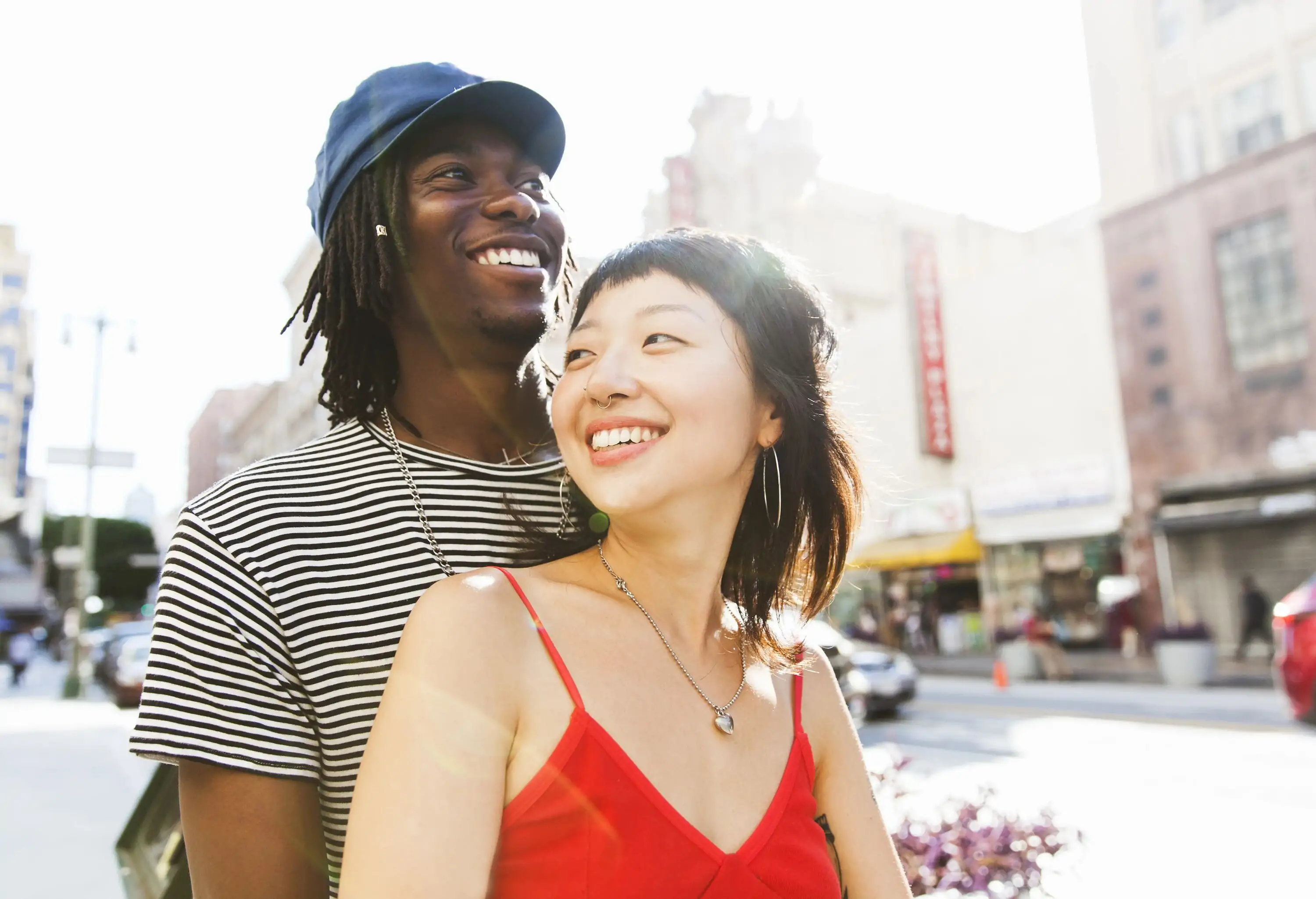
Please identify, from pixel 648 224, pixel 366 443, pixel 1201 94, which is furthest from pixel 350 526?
pixel 648 224

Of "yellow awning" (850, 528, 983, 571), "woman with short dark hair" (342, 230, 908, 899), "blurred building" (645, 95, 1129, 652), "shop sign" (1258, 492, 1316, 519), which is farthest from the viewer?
"yellow awning" (850, 528, 983, 571)

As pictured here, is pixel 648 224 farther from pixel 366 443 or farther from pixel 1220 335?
pixel 366 443

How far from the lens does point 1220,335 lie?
66.1 ft

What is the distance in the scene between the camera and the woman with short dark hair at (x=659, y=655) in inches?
48.5

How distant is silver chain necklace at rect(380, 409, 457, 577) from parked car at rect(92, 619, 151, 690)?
69.6ft

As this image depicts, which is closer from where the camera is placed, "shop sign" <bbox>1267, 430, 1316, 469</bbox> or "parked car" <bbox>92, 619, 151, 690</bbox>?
"shop sign" <bbox>1267, 430, 1316, 469</bbox>

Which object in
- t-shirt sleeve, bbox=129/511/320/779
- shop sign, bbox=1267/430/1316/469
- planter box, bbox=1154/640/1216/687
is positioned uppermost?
shop sign, bbox=1267/430/1316/469

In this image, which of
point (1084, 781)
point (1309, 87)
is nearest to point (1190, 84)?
point (1309, 87)

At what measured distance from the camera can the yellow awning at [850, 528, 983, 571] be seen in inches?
977

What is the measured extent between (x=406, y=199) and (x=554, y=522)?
69 cm

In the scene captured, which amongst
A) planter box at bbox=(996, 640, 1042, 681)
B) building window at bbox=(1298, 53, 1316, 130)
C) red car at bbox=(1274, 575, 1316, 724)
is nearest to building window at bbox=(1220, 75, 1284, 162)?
building window at bbox=(1298, 53, 1316, 130)

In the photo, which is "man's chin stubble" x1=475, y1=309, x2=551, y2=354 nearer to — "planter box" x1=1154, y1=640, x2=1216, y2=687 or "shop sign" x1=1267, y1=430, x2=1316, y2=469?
"planter box" x1=1154, y1=640, x2=1216, y2=687

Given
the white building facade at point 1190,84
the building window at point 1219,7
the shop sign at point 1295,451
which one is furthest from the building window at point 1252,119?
the shop sign at point 1295,451

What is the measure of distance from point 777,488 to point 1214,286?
2173cm
